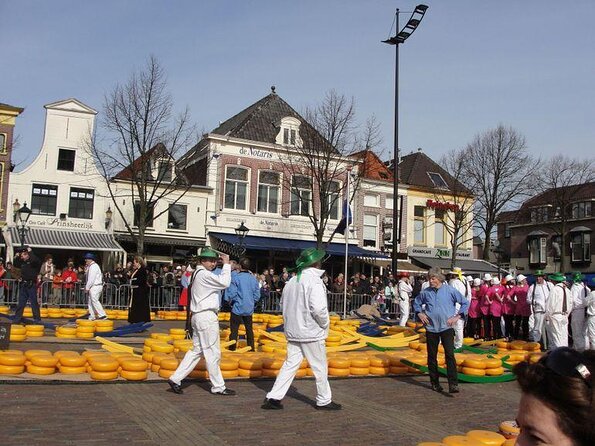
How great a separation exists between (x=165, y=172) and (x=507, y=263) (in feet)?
129

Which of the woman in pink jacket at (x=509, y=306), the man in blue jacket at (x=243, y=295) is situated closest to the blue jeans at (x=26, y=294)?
the man in blue jacket at (x=243, y=295)

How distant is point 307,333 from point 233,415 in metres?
1.33

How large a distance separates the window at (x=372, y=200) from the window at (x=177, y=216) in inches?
491

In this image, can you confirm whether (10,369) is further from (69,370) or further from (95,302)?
(95,302)

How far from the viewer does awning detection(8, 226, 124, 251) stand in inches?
1239

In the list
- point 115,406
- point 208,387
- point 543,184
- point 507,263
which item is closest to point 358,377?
point 208,387

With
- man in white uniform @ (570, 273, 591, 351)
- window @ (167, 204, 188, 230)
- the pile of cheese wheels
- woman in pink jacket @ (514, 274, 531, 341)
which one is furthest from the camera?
window @ (167, 204, 188, 230)

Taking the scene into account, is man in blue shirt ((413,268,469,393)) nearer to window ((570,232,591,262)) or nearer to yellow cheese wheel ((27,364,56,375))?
yellow cheese wheel ((27,364,56,375))

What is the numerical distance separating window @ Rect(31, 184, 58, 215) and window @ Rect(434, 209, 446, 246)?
25517 mm

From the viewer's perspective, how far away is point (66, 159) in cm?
3456

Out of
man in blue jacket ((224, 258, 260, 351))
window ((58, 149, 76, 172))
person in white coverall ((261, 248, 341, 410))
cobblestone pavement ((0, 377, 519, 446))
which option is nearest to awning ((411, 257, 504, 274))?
window ((58, 149, 76, 172))

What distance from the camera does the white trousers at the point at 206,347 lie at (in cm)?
859

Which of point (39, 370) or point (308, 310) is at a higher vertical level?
point (308, 310)

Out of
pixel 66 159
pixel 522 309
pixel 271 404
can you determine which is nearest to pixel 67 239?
pixel 66 159
